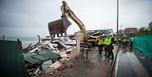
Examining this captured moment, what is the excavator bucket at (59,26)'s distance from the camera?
40.2 ft

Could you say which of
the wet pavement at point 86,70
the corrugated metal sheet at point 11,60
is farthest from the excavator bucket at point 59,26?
the corrugated metal sheet at point 11,60

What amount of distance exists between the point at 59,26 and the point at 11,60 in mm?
9074

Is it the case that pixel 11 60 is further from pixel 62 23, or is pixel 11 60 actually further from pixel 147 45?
pixel 147 45

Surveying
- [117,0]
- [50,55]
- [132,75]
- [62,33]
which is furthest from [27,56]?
[117,0]

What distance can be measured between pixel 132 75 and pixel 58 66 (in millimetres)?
4076

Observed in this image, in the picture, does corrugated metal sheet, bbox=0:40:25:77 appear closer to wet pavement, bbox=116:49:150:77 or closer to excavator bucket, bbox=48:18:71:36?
wet pavement, bbox=116:49:150:77

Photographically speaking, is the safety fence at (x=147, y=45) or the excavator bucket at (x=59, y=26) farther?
the excavator bucket at (x=59, y=26)

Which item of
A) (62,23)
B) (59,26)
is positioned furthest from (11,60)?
(59,26)

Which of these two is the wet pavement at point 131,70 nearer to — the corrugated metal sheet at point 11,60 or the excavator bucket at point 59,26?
the corrugated metal sheet at point 11,60

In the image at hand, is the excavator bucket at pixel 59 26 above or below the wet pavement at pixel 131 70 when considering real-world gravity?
above

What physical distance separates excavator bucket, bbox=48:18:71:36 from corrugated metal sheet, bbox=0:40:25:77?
8380mm

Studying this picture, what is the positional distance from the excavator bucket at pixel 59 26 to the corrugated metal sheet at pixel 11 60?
8380mm

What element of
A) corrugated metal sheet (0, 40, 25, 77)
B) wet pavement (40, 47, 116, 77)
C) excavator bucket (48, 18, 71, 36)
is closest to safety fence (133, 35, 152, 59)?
wet pavement (40, 47, 116, 77)

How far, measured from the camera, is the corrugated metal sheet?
3.41 metres
